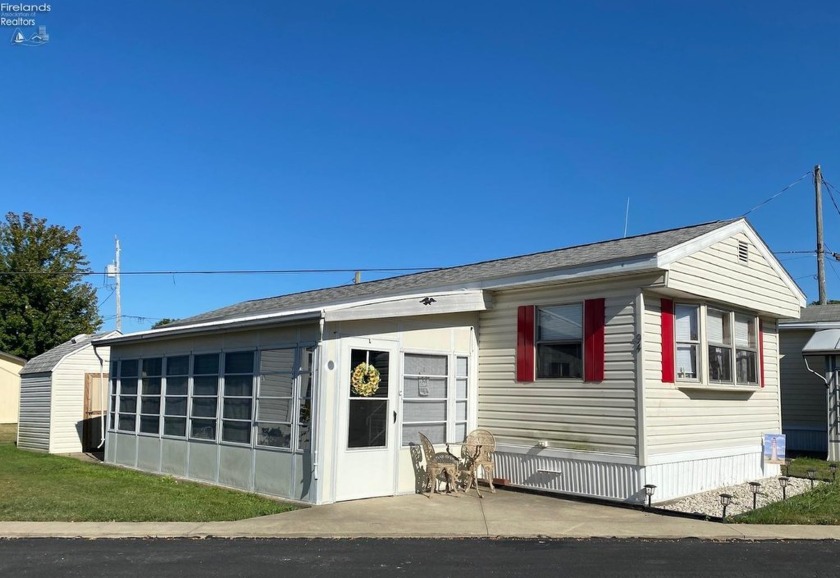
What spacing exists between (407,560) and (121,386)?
33.9 ft

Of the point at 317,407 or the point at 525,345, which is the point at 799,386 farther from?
the point at 317,407

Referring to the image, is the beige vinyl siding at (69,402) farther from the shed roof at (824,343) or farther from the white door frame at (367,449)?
the shed roof at (824,343)

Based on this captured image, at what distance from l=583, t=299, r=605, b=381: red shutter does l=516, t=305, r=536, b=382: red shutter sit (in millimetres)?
974

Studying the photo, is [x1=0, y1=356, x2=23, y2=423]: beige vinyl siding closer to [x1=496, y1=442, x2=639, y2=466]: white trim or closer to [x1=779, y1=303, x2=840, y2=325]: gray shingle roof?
[x1=496, y1=442, x2=639, y2=466]: white trim

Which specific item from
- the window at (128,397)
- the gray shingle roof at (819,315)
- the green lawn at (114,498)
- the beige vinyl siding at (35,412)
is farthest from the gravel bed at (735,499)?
the beige vinyl siding at (35,412)

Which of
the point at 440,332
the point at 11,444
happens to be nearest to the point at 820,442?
the point at 440,332

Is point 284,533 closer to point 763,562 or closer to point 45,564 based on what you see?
point 45,564

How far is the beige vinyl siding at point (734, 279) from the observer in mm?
10695

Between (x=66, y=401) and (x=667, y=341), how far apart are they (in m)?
15.1

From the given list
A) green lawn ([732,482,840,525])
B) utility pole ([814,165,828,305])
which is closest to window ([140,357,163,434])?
green lawn ([732,482,840,525])

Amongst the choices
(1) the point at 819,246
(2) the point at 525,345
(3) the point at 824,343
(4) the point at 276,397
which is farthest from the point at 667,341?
(1) the point at 819,246

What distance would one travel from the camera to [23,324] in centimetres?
2962

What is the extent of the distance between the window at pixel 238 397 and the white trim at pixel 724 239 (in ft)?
21.2

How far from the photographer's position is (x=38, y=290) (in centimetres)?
Answer: 2975
